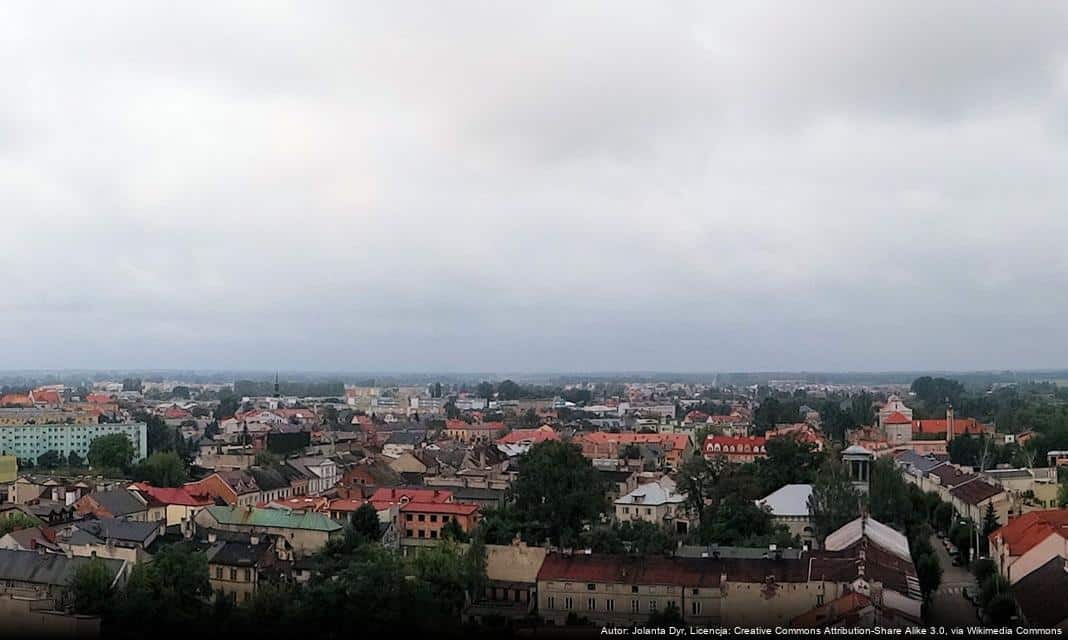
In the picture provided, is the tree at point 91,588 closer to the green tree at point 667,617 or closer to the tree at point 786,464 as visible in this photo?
the green tree at point 667,617

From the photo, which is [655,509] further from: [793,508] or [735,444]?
[735,444]

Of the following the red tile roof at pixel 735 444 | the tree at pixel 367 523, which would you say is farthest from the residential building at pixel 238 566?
the red tile roof at pixel 735 444

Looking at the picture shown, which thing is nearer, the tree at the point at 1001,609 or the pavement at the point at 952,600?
the tree at the point at 1001,609

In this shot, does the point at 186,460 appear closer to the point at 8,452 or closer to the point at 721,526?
the point at 8,452

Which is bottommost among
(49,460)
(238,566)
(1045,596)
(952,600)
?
(49,460)

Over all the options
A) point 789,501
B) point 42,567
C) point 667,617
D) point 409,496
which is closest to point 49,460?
point 409,496

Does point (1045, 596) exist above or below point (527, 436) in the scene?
above
